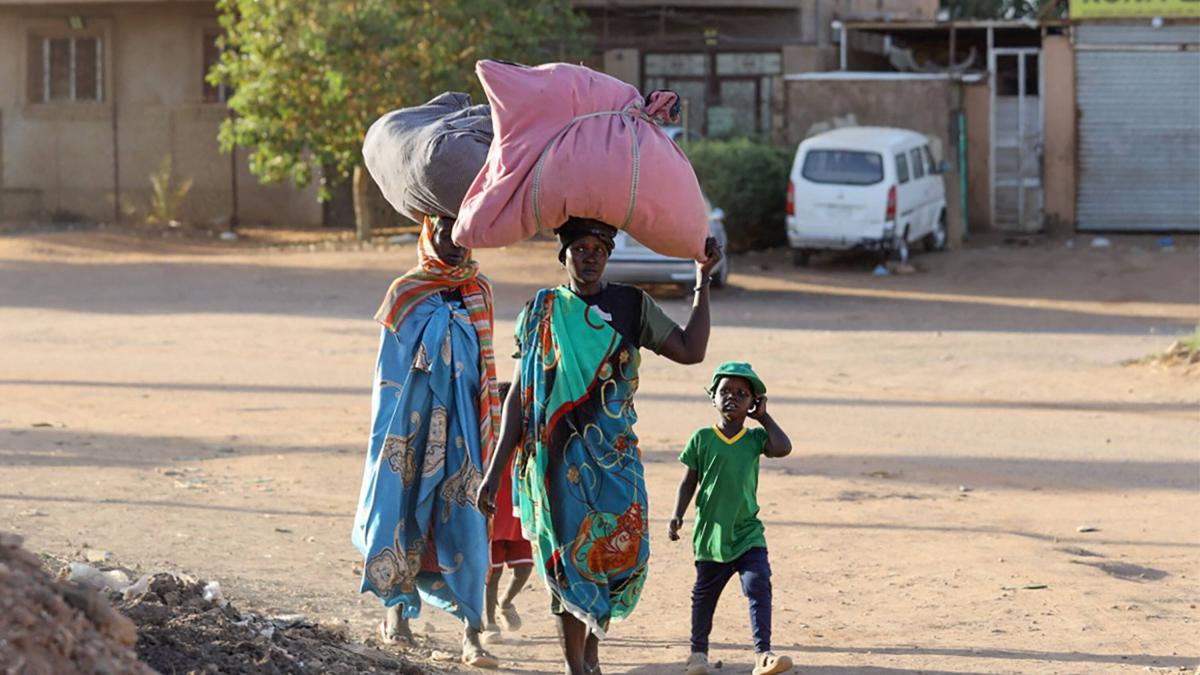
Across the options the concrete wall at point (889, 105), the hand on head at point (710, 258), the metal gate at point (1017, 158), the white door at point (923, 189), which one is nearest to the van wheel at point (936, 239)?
the white door at point (923, 189)

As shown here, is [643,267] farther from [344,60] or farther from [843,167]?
[344,60]

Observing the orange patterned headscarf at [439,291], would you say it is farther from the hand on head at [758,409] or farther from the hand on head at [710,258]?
the hand on head at [710,258]

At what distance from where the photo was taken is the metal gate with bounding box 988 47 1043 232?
2517 centimetres

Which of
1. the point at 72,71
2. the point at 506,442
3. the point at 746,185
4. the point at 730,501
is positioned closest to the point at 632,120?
the point at 506,442

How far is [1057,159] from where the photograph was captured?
24984 mm

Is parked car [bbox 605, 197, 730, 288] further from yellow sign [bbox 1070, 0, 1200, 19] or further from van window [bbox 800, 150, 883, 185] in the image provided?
yellow sign [bbox 1070, 0, 1200, 19]

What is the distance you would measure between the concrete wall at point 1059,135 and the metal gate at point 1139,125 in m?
0.14

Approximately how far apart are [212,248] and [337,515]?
17.0 metres

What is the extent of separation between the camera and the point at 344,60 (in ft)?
70.3

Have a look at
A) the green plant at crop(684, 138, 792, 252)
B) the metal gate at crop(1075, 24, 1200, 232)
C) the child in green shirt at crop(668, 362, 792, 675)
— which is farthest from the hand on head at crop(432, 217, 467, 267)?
the metal gate at crop(1075, 24, 1200, 232)

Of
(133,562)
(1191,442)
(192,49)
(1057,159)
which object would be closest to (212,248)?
(192,49)

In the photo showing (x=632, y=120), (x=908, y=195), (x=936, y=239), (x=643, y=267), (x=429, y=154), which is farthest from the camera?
(x=936, y=239)

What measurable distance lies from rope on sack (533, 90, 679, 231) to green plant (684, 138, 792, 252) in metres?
16.2

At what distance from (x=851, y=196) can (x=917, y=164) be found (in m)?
1.80
